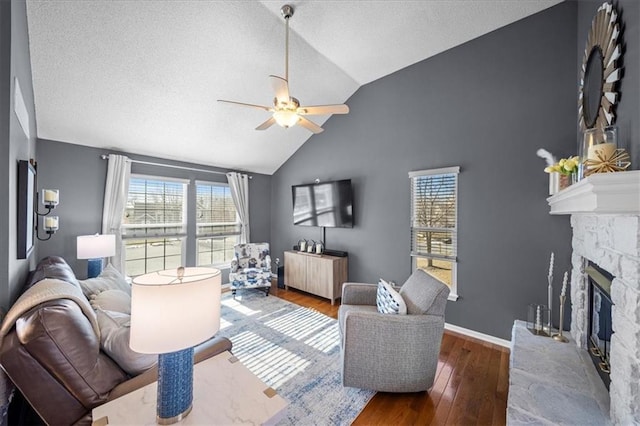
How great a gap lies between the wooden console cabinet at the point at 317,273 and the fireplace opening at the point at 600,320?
2714mm

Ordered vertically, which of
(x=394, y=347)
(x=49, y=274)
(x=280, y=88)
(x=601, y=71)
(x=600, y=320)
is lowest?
(x=394, y=347)

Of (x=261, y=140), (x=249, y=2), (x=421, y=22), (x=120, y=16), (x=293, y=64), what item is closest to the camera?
(x=120, y=16)

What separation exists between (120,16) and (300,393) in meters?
3.50

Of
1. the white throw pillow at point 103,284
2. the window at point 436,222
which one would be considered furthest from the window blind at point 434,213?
the white throw pillow at point 103,284

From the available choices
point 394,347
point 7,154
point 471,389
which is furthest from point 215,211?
point 471,389

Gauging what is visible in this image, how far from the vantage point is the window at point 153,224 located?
12.5 ft

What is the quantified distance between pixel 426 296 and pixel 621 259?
42.7 inches

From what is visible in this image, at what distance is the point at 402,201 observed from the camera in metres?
3.48

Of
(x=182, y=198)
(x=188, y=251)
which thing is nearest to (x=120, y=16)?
(x=182, y=198)

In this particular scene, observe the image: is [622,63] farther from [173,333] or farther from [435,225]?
[173,333]

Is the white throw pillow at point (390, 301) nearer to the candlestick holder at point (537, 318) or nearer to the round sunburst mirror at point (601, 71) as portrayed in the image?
the candlestick holder at point (537, 318)

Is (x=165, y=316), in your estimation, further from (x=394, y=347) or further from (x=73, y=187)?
(x=73, y=187)

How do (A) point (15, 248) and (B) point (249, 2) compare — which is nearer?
(A) point (15, 248)

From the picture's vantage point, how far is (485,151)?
282cm
